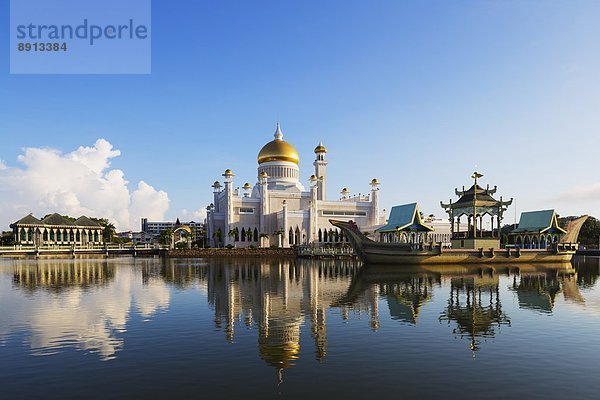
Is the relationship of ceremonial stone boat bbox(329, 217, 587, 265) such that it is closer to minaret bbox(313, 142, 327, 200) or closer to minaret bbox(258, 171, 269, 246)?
minaret bbox(258, 171, 269, 246)

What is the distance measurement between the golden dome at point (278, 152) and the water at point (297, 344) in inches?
2745

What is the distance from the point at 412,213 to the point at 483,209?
914 cm

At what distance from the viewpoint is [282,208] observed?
8719 cm

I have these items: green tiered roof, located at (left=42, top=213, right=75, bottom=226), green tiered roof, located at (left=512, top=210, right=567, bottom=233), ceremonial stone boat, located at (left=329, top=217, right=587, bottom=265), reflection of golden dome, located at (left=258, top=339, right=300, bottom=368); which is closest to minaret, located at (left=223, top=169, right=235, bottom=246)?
ceremonial stone boat, located at (left=329, top=217, right=587, bottom=265)

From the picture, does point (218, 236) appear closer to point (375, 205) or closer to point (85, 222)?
point (375, 205)

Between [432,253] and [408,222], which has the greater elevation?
[408,222]

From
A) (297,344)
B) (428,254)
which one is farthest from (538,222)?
(297,344)

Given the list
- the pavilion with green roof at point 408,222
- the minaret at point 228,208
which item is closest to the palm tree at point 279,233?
the minaret at point 228,208

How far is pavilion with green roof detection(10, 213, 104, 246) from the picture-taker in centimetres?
9639

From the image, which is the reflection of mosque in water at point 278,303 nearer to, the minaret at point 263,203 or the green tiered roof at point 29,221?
the minaret at point 263,203

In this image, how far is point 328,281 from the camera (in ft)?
108

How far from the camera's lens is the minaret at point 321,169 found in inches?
3740

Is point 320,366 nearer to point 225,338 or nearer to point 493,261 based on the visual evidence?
point 225,338

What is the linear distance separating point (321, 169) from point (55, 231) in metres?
61.9
